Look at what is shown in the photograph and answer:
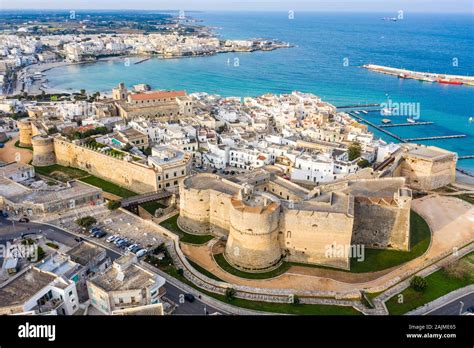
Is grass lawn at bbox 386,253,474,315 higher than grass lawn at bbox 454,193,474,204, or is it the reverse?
grass lawn at bbox 454,193,474,204

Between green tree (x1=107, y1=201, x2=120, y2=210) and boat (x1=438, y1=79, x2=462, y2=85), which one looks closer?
green tree (x1=107, y1=201, x2=120, y2=210)

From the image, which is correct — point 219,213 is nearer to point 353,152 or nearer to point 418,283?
point 418,283

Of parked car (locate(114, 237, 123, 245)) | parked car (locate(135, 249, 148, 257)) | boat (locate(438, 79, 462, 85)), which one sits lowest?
parked car (locate(135, 249, 148, 257))

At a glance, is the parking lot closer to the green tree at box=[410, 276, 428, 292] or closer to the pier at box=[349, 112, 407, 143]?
the green tree at box=[410, 276, 428, 292]

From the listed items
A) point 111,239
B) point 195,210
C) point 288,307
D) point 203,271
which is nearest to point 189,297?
point 203,271

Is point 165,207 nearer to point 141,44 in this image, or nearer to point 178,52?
point 178,52

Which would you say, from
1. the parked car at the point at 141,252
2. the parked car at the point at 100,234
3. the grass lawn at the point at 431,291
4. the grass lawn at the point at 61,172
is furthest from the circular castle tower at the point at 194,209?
the grass lawn at the point at 61,172

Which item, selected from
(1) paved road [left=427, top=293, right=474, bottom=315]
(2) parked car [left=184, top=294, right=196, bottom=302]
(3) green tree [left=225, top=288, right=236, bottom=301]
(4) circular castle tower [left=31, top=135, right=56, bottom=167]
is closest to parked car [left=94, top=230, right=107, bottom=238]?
(2) parked car [left=184, top=294, right=196, bottom=302]

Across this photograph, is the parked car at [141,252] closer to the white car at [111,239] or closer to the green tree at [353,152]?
the white car at [111,239]
